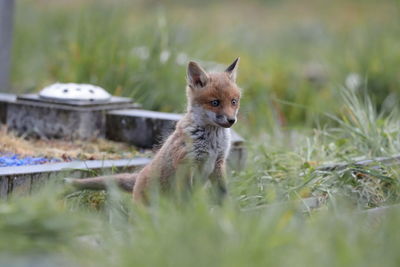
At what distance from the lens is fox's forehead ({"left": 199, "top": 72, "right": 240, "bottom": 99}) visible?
4180 millimetres

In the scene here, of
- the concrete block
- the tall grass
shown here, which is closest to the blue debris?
the concrete block

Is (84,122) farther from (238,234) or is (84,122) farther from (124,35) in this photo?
(238,234)

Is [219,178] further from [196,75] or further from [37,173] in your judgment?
[37,173]

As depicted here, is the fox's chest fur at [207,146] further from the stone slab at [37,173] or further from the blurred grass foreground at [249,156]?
the stone slab at [37,173]

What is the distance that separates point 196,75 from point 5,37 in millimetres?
3313

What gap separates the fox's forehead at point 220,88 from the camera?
418 centimetres

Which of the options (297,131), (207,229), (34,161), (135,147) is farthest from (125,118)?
(207,229)

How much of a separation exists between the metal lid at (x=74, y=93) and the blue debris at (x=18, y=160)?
35.5 inches

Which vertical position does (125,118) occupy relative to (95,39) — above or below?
below

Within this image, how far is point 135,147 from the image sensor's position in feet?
19.6

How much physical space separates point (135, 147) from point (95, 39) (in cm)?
200

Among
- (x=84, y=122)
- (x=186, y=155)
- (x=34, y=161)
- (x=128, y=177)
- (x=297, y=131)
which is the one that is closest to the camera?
(x=186, y=155)

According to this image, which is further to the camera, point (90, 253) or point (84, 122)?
point (84, 122)

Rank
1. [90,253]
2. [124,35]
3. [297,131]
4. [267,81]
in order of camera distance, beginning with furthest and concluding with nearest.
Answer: [267,81], [124,35], [297,131], [90,253]
